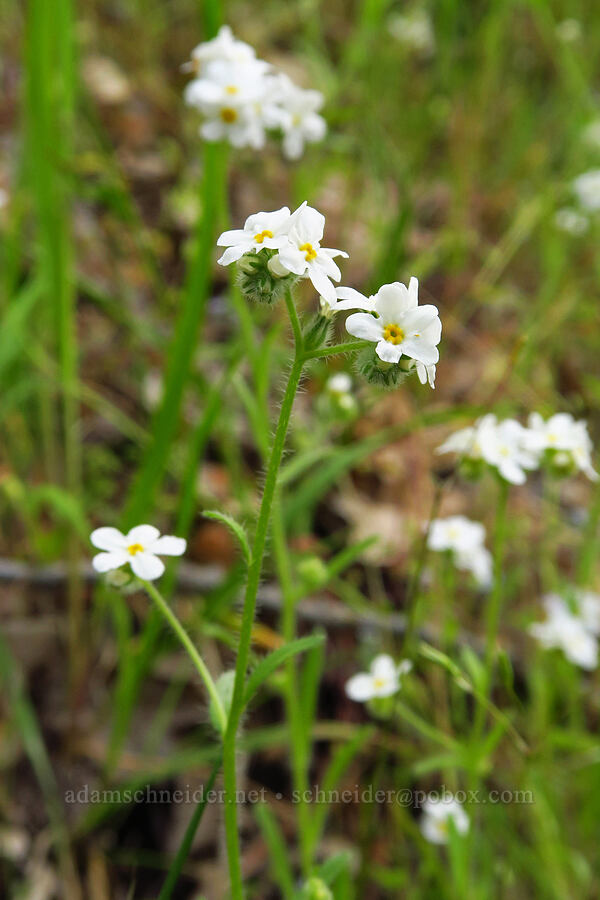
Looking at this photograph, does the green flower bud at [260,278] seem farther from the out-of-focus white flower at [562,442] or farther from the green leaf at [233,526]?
the out-of-focus white flower at [562,442]

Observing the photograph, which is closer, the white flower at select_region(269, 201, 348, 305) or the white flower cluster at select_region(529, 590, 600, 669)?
A: the white flower at select_region(269, 201, 348, 305)

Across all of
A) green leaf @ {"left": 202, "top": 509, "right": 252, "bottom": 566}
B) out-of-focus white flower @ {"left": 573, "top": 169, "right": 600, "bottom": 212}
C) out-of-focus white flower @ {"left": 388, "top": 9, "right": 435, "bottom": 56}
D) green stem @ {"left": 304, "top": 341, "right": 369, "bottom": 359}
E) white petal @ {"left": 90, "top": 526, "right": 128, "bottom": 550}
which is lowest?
green leaf @ {"left": 202, "top": 509, "right": 252, "bottom": 566}

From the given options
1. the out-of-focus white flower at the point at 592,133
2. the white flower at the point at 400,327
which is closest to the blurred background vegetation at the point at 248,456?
the out-of-focus white flower at the point at 592,133

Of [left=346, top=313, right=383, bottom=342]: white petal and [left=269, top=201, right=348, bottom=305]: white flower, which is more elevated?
[left=269, top=201, right=348, bottom=305]: white flower

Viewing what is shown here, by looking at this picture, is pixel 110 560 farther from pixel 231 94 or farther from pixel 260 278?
pixel 231 94

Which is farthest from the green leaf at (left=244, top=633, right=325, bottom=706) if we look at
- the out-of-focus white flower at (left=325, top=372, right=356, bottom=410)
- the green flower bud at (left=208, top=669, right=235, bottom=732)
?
the out-of-focus white flower at (left=325, top=372, right=356, bottom=410)

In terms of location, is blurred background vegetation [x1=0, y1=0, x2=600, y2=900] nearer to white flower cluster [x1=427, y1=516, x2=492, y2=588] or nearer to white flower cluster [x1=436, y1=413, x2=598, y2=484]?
white flower cluster [x1=436, y1=413, x2=598, y2=484]

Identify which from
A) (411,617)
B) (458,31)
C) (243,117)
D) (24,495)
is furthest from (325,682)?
(458,31)

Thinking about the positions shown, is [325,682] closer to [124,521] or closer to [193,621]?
[193,621]

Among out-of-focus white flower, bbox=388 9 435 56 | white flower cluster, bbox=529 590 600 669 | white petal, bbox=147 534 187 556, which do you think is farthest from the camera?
out-of-focus white flower, bbox=388 9 435 56
